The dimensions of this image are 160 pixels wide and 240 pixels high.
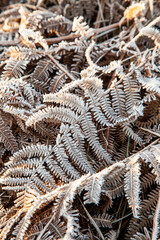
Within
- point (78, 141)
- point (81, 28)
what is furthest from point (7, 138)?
point (81, 28)

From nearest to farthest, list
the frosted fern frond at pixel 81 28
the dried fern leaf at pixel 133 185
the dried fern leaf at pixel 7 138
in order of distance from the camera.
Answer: the dried fern leaf at pixel 133 185 → the dried fern leaf at pixel 7 138 → the frosted fern frond at pixel 81 28

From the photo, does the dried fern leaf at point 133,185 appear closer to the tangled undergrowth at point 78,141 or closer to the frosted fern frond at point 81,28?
the tangled undergrowth at point 78,141

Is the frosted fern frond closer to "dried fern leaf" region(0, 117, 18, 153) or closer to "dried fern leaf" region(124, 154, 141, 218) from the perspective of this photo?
"dried fern leaf" region(0, 117, 18, 153)

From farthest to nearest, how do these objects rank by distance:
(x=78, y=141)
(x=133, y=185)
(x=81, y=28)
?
(x=81, y=28)
(x=78, y=141)
(x=133, y=185)

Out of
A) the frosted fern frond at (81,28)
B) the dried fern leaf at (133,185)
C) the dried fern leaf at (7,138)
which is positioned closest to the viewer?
the dried fern leaf at (133,185)

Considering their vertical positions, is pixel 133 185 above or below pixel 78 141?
below

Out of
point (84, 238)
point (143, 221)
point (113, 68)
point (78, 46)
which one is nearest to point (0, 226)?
point (84, 238)

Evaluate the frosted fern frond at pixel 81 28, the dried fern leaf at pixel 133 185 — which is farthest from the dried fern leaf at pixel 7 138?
the frosted fern frond at pixel 81 28

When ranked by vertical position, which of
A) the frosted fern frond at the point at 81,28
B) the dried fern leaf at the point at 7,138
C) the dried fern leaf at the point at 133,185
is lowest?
the dried fern leaf at the point at 133,185

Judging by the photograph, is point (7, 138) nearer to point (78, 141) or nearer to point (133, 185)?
point (78, 141)

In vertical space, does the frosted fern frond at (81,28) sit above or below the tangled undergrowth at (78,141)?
above
